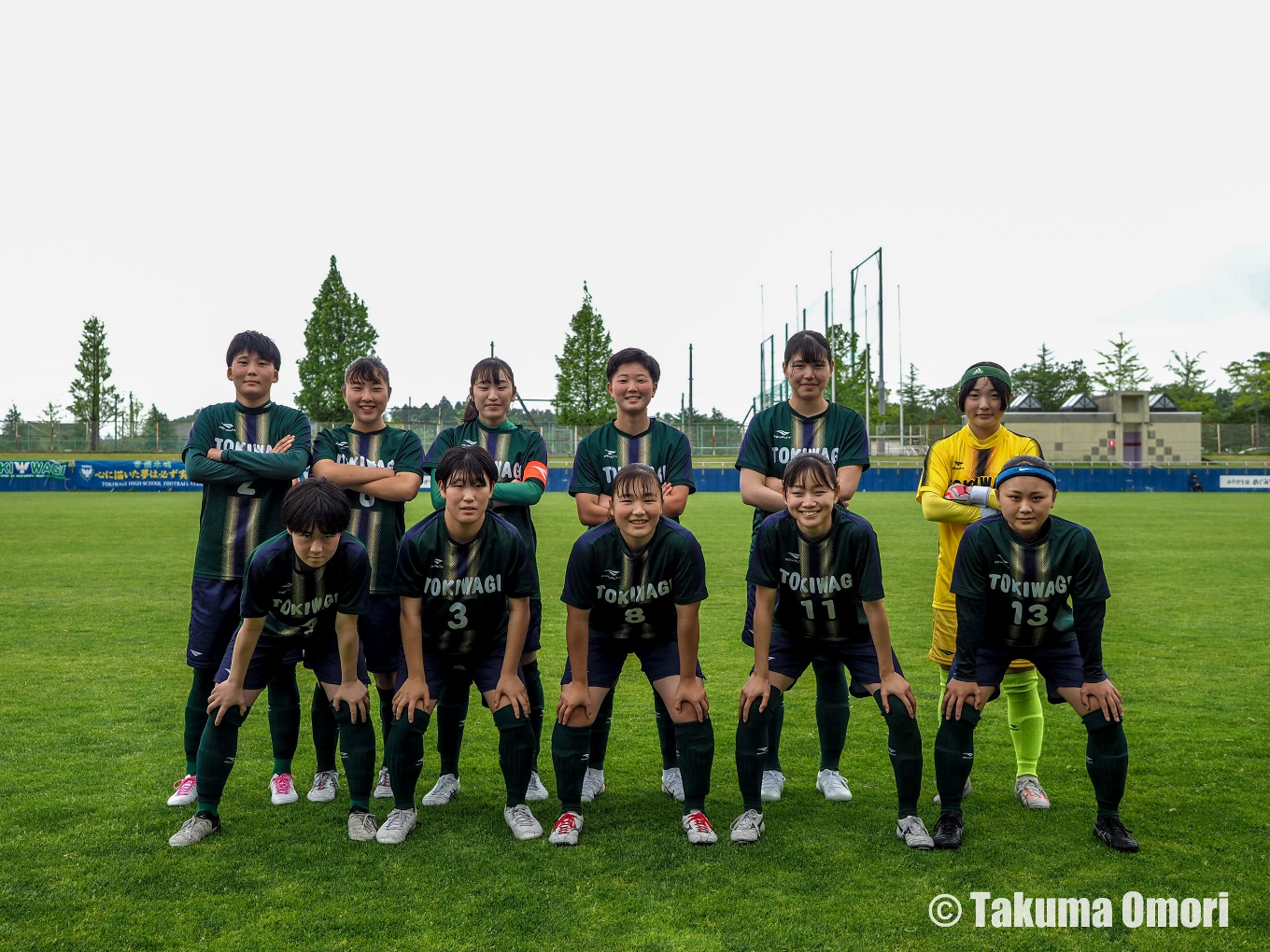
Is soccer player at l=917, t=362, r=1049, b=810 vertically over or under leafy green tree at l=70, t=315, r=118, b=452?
under

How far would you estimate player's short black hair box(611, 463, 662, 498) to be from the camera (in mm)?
3904

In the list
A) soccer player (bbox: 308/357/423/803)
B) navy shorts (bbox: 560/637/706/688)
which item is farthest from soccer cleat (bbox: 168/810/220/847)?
navy shorts (bbox: 560/637/706/688)

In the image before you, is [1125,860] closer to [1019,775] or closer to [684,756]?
[1019,775]

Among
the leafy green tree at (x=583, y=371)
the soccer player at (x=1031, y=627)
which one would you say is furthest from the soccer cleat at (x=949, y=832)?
the leafy green tree at (x=583, y=371)

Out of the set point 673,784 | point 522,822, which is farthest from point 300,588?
point 673,784

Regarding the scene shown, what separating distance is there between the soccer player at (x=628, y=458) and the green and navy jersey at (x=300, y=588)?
3.59 feet

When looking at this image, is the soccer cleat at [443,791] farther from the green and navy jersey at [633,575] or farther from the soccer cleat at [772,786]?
the soccer cleat at [772,786]

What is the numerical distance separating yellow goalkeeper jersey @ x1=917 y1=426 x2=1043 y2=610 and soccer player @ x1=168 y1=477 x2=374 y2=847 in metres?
2.79

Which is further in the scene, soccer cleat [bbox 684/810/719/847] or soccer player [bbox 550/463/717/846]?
soccer player [bbox 550/463/717/846]

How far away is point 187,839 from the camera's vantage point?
379 cm

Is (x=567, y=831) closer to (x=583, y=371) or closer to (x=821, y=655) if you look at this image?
(x=821, y=655)

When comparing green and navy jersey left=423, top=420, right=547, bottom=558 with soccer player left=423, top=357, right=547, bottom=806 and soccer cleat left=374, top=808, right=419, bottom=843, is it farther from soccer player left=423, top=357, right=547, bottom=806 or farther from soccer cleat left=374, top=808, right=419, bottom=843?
soccer cleat left=374, top=808, right=419, bottom=843

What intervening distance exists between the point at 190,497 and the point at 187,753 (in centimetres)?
2703

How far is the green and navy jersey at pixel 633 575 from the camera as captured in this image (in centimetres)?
396
